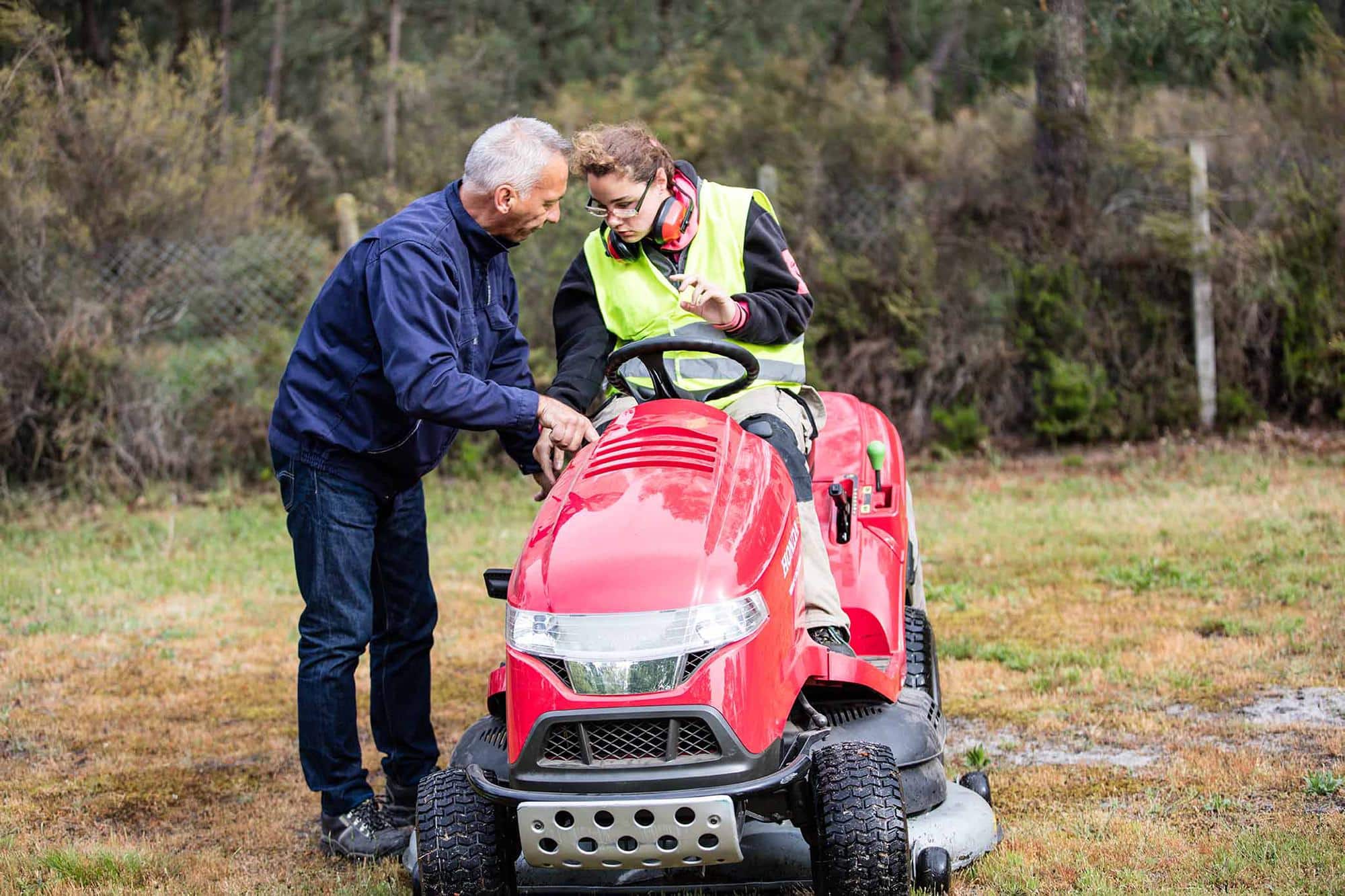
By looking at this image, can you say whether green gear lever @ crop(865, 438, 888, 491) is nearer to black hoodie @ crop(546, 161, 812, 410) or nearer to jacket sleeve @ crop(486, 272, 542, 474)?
black hoodie @ crop(546, 161, 812, 410)

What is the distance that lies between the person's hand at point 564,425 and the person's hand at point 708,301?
1.36ft

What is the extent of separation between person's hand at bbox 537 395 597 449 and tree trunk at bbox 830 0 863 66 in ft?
57.0

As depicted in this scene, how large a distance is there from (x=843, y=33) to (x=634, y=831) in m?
18.7

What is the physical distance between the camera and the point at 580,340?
4.34m

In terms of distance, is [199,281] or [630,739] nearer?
[630,739]

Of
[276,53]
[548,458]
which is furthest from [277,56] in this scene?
[548,458]

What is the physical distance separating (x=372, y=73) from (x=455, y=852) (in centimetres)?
1710

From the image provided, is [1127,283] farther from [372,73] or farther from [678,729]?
[372,73]

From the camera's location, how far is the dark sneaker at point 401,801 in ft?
14.0

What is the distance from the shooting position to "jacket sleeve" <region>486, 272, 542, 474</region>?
423 centimetres

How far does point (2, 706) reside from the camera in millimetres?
5648

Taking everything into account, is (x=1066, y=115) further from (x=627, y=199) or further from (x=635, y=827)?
(x=635, y=827)

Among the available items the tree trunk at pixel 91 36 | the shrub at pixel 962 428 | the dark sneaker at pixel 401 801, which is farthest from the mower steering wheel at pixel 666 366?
the tree trunk at pixel 91 36

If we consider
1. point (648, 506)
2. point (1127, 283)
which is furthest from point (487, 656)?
point (1127, 283)
